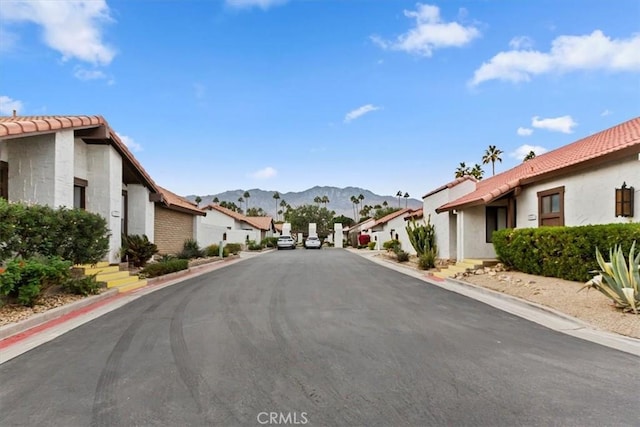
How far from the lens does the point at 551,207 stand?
43.3 feet

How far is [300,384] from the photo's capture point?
409 cm

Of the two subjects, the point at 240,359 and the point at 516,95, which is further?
the point at 516,95

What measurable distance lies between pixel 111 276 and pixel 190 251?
922 centimetres

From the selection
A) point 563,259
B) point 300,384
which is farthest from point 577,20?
point 300,384

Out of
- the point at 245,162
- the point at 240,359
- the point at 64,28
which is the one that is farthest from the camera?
the point at 245,162

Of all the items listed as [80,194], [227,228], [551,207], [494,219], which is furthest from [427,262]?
[227,228]

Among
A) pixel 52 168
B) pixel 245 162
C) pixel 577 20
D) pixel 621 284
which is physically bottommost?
pixel 621 284

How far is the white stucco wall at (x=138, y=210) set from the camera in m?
15.3

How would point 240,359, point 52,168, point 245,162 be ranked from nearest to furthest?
point 240,359 → point 52,168 → point 245,162

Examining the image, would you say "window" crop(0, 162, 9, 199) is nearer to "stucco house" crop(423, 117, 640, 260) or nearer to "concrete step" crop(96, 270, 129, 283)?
"concrete step" crop(96, 270, 129, 283)

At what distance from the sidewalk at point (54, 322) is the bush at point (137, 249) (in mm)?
3427

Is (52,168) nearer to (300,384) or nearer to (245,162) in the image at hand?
(300,384)

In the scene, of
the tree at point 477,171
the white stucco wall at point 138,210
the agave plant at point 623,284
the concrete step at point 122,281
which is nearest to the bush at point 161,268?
the concrete step at point 122,281

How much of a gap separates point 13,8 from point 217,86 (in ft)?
30.2
